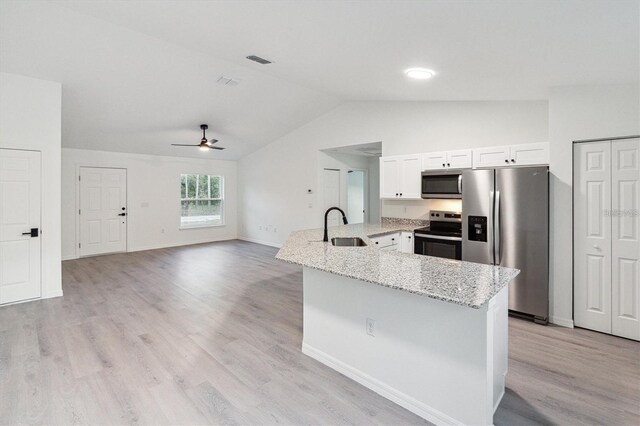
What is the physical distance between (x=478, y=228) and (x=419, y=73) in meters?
1.89

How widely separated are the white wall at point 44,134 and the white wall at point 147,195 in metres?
2.96

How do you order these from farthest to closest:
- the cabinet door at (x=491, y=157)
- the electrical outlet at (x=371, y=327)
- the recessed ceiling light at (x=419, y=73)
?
1. the cabinet door at (x=491, y=157)
2. the recessed ceiling light at (x=419, y=73)
3. the electrical outlet at (x=371, y=327)

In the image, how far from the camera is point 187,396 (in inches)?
87.4

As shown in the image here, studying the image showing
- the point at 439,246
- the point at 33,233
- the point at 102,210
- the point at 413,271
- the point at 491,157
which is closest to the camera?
the point at 413,271

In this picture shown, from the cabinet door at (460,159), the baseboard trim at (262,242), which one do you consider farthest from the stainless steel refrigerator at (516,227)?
the baseboard trim at (262,242)

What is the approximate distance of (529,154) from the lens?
12.3 feet

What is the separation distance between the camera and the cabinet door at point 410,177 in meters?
→ 4.82

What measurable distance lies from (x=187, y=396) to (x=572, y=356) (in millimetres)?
3134

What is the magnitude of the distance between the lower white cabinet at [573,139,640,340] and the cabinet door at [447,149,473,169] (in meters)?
1.16

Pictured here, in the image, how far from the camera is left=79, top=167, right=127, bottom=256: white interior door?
23.1 feet

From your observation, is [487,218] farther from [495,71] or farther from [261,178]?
[261,178]

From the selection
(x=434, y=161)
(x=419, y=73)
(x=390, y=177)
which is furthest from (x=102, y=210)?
(x=419, y=73)

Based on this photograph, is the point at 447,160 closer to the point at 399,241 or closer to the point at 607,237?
the point at 399,241

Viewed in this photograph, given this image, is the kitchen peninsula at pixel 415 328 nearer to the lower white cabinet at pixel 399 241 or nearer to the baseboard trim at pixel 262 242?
the lower white cabinet at pixel 399 241
